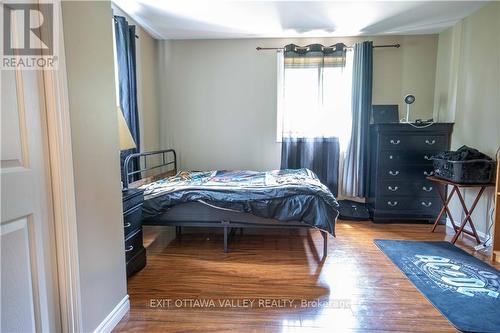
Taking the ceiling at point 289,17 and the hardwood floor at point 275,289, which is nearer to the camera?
the hardwood floor at point 275,289

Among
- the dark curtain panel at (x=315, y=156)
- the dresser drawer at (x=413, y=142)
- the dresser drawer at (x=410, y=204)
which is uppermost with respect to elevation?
the dresser drawer at (x=413, y=142)

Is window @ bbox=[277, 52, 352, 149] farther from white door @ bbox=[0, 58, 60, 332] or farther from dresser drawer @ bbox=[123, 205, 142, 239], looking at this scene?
white door @ bbox=[0, 58, 60, 332]

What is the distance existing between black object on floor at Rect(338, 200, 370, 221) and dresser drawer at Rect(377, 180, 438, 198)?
1.10 ft

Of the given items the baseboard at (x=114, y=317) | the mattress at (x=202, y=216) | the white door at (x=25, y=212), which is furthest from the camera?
the mattress at (x=202, y=216)

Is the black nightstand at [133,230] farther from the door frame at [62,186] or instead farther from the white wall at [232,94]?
the white wall at [232,94]

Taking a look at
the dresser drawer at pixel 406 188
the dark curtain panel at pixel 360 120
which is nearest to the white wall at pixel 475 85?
the dresser drawer at pixel 406 188

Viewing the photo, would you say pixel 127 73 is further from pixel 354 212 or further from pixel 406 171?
pixel 406 171

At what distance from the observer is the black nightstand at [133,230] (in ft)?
6.72

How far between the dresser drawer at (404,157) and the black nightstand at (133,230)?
9.54 ft

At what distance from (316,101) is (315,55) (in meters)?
0.63

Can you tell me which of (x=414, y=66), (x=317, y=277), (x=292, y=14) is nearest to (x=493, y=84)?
(x=414, y=66)

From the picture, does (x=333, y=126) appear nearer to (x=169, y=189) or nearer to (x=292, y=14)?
(x=292, y=14)

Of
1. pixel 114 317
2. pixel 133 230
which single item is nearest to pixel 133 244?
pixel 133 230

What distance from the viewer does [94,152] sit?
1405 mm
